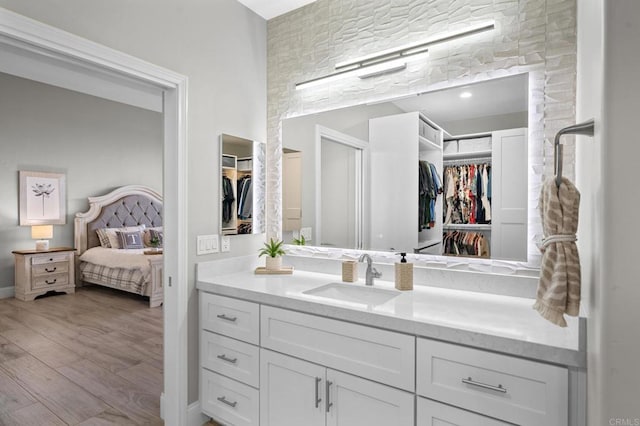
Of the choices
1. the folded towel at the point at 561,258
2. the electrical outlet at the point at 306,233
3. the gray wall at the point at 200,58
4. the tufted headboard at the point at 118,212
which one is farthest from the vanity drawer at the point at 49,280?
the folded towel at the point at 561,258

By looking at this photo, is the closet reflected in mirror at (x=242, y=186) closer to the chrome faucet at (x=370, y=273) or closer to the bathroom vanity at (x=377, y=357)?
the bathroom vanity at (x=377, y=357)

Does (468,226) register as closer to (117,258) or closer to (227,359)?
(227,359)

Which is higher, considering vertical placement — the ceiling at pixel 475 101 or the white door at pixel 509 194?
the ceiling at pixel 475 101

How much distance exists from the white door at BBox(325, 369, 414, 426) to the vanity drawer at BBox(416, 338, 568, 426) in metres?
0.11

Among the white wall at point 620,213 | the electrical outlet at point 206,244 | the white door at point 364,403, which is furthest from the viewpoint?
the electrical outlet at point 206,244

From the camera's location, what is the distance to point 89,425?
2055mm

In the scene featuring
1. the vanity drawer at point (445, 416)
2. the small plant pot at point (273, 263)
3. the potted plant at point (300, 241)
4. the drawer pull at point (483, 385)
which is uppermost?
the potted plant at point (300, 241)

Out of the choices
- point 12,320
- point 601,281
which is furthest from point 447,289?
point 12,320

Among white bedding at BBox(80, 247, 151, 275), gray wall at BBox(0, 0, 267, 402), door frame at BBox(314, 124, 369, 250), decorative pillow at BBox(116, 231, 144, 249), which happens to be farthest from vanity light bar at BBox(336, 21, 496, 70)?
decorative pillow at BBox(116, 231, 144, 249)

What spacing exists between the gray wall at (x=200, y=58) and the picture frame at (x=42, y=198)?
468 centimetres

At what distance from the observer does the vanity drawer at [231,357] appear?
1780 millimetres

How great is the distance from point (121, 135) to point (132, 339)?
429 cm

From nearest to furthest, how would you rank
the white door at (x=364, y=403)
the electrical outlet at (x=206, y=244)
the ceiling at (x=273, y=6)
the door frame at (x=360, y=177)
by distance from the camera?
the white door at (x=364, y=403) → the electrical outlet at (x=206, y=244) → the door frame at (x=360, y=177) → the ceiling at (x=273, y=6)

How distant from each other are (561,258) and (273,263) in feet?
5.46
